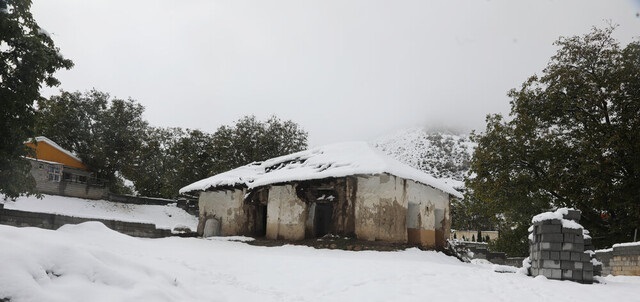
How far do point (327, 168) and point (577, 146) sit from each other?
35.6 ft

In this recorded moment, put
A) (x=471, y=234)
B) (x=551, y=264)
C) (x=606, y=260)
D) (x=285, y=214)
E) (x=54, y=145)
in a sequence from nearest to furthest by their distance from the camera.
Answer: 1. (x=551, y=264)
2. (x=606, y=260)
3. (x=285, y=214)
4. (x=54, y=145)
5. (x=471, y=234)

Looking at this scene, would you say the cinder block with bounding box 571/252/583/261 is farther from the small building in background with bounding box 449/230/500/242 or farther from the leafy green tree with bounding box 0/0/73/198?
the small building in background with bounding box 449/230/500/242

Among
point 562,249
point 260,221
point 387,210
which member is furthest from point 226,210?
point 562,249

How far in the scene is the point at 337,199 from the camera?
16.7m

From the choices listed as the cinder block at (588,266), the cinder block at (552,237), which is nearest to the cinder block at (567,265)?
the cinder block at (588,266)

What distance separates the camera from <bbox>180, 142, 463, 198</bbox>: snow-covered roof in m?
15.9

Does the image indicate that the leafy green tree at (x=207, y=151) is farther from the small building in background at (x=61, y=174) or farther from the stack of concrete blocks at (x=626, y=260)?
the stack of concrete blocks at (x=626, y=260)

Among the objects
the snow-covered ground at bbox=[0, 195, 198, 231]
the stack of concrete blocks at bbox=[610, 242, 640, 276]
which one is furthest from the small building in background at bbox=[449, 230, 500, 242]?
the stack of concrete blocks at bbox=[610, 242, 640, 276]

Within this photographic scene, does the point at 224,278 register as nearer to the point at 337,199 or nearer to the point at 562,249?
the point at 562,249

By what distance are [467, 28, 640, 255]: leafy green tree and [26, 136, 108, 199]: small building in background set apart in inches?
1297

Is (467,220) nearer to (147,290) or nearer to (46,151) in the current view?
(46,151)

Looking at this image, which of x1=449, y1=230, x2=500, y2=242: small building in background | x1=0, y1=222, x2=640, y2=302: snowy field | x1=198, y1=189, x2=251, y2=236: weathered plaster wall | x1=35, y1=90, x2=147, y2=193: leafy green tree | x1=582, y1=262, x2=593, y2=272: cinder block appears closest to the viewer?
x1=0, y1=222, x2=640, y2=302: snowy field

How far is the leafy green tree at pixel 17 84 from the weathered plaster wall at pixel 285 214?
936 cm

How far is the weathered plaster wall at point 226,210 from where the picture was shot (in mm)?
20797
